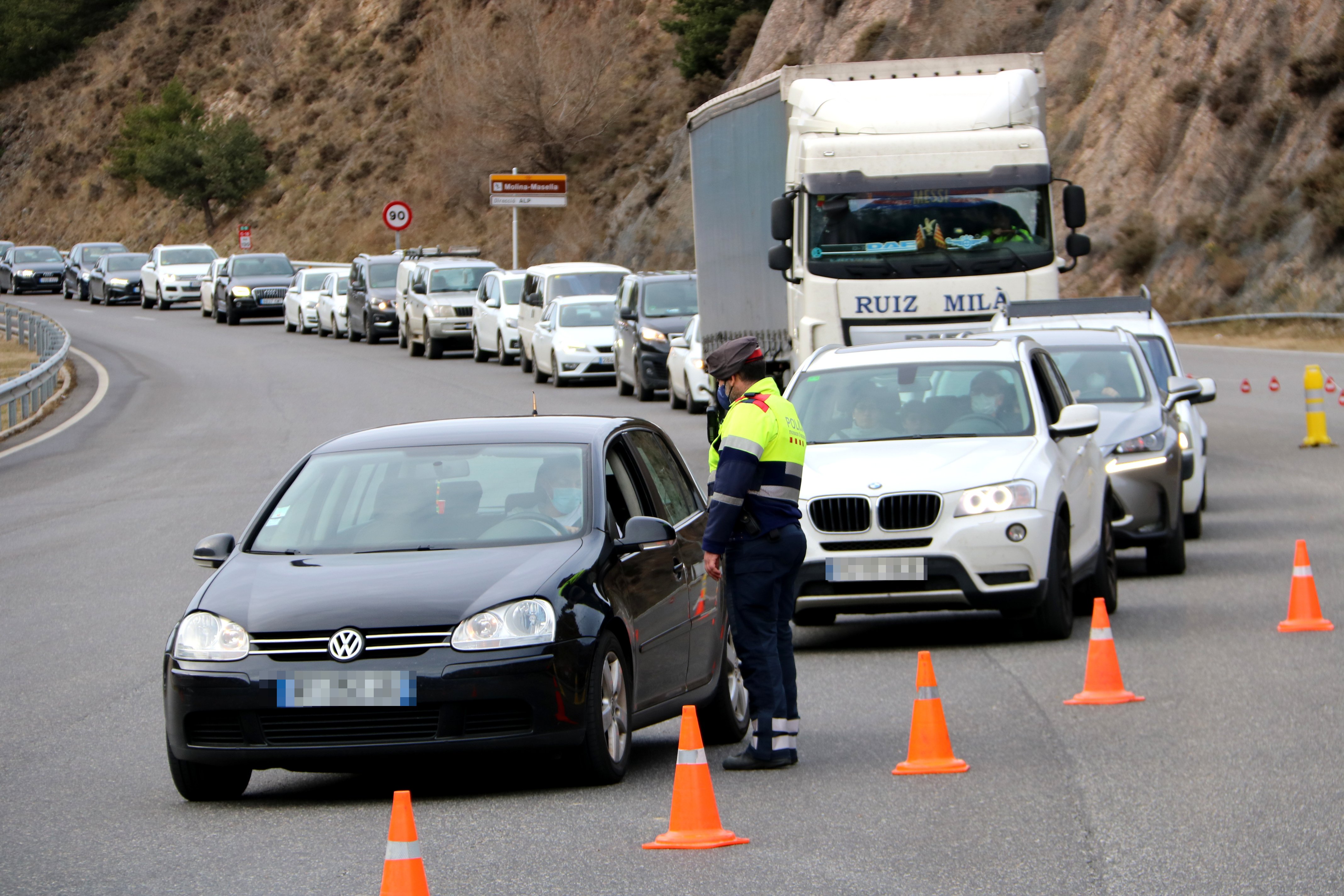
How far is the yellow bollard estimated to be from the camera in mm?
21625

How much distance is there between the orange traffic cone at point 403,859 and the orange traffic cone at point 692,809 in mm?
1478

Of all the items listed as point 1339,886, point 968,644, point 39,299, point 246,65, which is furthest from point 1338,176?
point 246,65

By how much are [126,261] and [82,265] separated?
307 centimetres

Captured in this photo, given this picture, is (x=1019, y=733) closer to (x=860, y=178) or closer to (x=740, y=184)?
(x=860, y=178)

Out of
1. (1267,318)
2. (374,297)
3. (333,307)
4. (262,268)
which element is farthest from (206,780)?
(262,268)

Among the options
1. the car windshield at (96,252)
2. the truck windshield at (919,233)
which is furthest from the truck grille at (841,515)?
the car windshield at (96,252)

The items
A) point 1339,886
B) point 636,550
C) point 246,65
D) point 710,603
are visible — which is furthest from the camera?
point 246,65

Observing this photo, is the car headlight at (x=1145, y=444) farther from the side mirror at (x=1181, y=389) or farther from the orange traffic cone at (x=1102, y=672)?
the orange traffic cone at (x=1102, y=672)

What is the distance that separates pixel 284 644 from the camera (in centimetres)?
727

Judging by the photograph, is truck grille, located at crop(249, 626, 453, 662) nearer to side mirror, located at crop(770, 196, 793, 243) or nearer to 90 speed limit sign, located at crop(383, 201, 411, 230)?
side mirror, located at crop(770, 196, 793, 243)

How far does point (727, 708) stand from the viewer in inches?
347

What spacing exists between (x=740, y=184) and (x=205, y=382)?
1732cm

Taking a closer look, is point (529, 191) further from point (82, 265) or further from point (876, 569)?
point (876, 569)

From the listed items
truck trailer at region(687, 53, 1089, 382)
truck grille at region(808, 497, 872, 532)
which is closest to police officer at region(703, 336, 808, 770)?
truck grille at region(808, 497, 872, 532)
